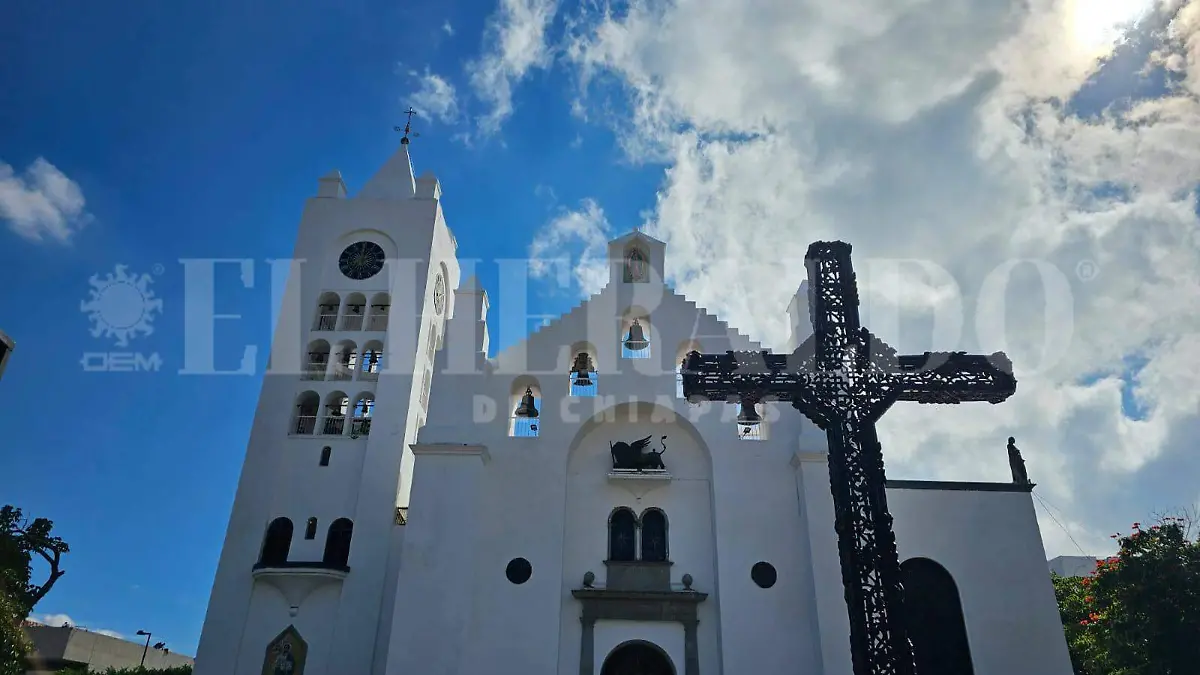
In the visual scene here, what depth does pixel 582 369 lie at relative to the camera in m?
18.9

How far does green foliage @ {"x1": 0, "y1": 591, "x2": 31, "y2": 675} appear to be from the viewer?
53.8 feet

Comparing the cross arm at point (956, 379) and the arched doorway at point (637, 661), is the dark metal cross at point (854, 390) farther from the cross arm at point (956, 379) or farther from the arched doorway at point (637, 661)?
the arched doorway at point (637, 661)

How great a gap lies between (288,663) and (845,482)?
14.6m

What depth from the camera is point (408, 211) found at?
2517 centimetres

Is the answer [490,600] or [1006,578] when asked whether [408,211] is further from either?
[1006,578]

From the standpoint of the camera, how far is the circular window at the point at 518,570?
16.5m

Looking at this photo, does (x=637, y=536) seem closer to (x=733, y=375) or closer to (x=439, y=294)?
(x=733, y=375)

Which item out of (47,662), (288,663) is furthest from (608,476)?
(47,662)

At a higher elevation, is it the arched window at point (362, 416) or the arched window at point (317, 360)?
the arched window at point (317, 360)

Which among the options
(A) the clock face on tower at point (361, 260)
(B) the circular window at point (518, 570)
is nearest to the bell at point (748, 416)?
(B) the circular window at point (518, 570)

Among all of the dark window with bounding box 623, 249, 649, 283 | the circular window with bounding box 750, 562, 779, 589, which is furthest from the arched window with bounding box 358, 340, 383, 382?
the circular window with bounding box 750, 562, 779, 589

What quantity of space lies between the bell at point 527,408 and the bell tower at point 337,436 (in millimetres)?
2540

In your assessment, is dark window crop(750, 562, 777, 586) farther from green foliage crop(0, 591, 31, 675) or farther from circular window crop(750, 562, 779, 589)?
green foliage crop(0, 591, 31, 675)

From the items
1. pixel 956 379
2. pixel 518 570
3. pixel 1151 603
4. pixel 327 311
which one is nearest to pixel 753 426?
pixel 518 570
